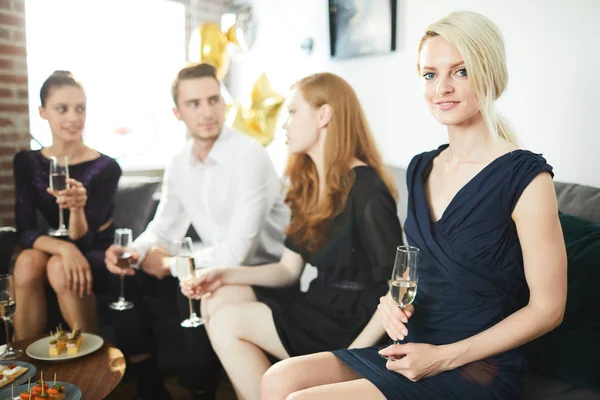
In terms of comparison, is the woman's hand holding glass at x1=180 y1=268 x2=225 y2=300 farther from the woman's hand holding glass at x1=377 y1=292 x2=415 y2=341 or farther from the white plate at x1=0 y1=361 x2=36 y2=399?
the woman's hand holding glass at x1=377 y1=292 x2=415 y2=341

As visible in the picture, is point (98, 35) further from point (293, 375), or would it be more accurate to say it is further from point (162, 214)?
point (293, 375)

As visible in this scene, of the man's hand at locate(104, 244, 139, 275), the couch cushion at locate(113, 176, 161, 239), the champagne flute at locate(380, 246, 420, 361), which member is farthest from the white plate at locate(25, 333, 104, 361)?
the champagne flute at locate(380, 246, 420, 361)

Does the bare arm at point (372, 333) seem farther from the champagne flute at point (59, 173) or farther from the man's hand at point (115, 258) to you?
the champagne flute at point (59, 173)

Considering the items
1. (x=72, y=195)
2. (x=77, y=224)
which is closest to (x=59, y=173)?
(x=72, y=195)

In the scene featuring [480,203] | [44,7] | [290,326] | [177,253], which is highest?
[44,7]

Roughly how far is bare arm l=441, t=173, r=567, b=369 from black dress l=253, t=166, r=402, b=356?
1.67ft

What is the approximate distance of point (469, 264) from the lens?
1.23 metres

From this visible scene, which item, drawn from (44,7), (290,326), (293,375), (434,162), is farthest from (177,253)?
(44,7)

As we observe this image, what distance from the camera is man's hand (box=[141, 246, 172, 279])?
221 centimetres

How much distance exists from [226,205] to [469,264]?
1177mm

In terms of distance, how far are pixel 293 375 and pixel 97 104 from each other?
202 cm

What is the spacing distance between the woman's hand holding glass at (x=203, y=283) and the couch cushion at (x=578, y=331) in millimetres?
954

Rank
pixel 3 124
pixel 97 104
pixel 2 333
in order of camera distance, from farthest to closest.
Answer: pixel 97 104 < pixel 3 124 < pixel 2 333

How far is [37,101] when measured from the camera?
209 centimetres
